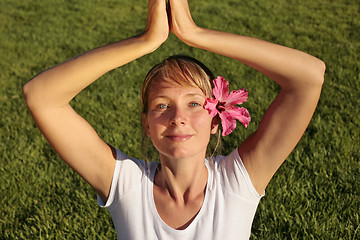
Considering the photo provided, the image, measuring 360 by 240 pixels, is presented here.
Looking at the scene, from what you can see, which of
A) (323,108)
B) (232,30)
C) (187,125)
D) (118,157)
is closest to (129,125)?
(323,108)

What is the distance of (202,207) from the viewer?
1899 mm

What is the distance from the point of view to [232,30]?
7098 mm

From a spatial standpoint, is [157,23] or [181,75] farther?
[181,75]

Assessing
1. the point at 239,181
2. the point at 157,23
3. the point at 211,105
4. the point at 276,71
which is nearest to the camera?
the point at 157,23

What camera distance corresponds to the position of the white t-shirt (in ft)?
6.14

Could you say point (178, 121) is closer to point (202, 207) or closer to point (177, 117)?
point (177, 117)

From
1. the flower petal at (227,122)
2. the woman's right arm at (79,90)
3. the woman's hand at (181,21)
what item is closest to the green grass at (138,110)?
the woman's right arm at (79,90)

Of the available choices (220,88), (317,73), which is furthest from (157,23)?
(317,73)

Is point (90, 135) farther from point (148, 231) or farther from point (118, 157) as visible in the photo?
Answer: point (148, 231)

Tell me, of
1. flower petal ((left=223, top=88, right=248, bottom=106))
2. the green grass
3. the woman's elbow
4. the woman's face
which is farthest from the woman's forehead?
the green grass

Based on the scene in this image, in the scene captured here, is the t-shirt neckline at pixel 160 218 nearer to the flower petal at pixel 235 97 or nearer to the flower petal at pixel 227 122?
the flower petal at pixel 227 122

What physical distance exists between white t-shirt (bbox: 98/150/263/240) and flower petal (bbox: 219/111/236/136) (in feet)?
0.55

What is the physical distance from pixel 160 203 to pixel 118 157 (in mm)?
306

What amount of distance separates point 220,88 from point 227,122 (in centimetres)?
16
